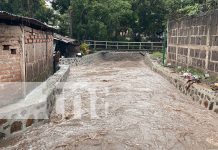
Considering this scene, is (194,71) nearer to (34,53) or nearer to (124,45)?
(34,53)

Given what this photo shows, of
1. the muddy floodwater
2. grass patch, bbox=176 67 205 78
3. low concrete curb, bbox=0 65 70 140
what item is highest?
grass patch, bbox=176 67 205 78

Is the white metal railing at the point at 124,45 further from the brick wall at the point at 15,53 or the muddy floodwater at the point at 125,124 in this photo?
the brick wall at the point at 15,53

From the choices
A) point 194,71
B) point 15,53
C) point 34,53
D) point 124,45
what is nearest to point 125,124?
point 15,53

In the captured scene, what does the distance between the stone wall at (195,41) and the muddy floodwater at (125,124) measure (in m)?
2.04

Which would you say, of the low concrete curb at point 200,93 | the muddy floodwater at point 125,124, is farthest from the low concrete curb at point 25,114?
the low concrete curb at point 200,93

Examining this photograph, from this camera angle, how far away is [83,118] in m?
8.94

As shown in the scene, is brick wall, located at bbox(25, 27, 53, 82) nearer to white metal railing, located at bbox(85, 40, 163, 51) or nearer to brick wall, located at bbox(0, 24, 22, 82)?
brick wall, located at bbox(0, 24, 22, 82)

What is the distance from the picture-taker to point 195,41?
1428cm

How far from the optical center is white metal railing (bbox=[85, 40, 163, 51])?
3220cm

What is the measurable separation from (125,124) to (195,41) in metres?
7.72

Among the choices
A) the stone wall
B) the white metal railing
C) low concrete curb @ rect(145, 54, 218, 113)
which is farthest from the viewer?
the white metal railing

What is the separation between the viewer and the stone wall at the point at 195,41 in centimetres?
1216

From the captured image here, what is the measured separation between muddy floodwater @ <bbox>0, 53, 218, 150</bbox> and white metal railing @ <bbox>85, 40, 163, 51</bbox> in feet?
62.4

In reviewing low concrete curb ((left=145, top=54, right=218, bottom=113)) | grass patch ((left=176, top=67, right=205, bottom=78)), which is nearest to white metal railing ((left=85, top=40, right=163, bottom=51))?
grass patch ((left=176, top=67, right=205, bottom=78))
